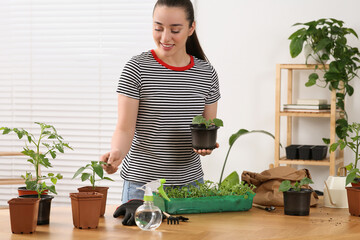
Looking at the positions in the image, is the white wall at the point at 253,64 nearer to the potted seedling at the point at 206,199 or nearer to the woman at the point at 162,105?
the woman at the point at 162,105

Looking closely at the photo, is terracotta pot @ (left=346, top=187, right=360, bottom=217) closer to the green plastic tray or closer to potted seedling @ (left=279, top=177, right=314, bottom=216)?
potted seedling @ (left=279, top=177, right=314, bottom=216)

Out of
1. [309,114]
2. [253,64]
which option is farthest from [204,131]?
[253,64]

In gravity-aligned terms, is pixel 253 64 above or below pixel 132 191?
above

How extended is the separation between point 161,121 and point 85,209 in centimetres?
66

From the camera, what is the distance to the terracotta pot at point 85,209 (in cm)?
183

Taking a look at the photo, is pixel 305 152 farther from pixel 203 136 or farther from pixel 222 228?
pixel 222 228

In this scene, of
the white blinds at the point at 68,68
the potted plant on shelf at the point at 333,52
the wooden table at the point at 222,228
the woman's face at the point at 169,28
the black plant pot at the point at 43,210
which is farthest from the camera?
the white blinds at the point at 68,68

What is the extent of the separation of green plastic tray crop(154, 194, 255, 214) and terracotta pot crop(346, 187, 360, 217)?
38 cm

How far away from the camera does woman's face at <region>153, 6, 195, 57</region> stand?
7.55 feet

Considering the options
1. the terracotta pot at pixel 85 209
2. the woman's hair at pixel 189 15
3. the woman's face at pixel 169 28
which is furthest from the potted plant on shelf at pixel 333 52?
the terracotta pot at pixel 85 209

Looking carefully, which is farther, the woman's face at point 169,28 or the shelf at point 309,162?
the shelf at point 309,162

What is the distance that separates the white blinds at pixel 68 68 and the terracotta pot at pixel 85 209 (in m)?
3.05

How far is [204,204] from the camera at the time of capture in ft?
6.86

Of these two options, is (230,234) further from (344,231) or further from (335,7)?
(335,7)
